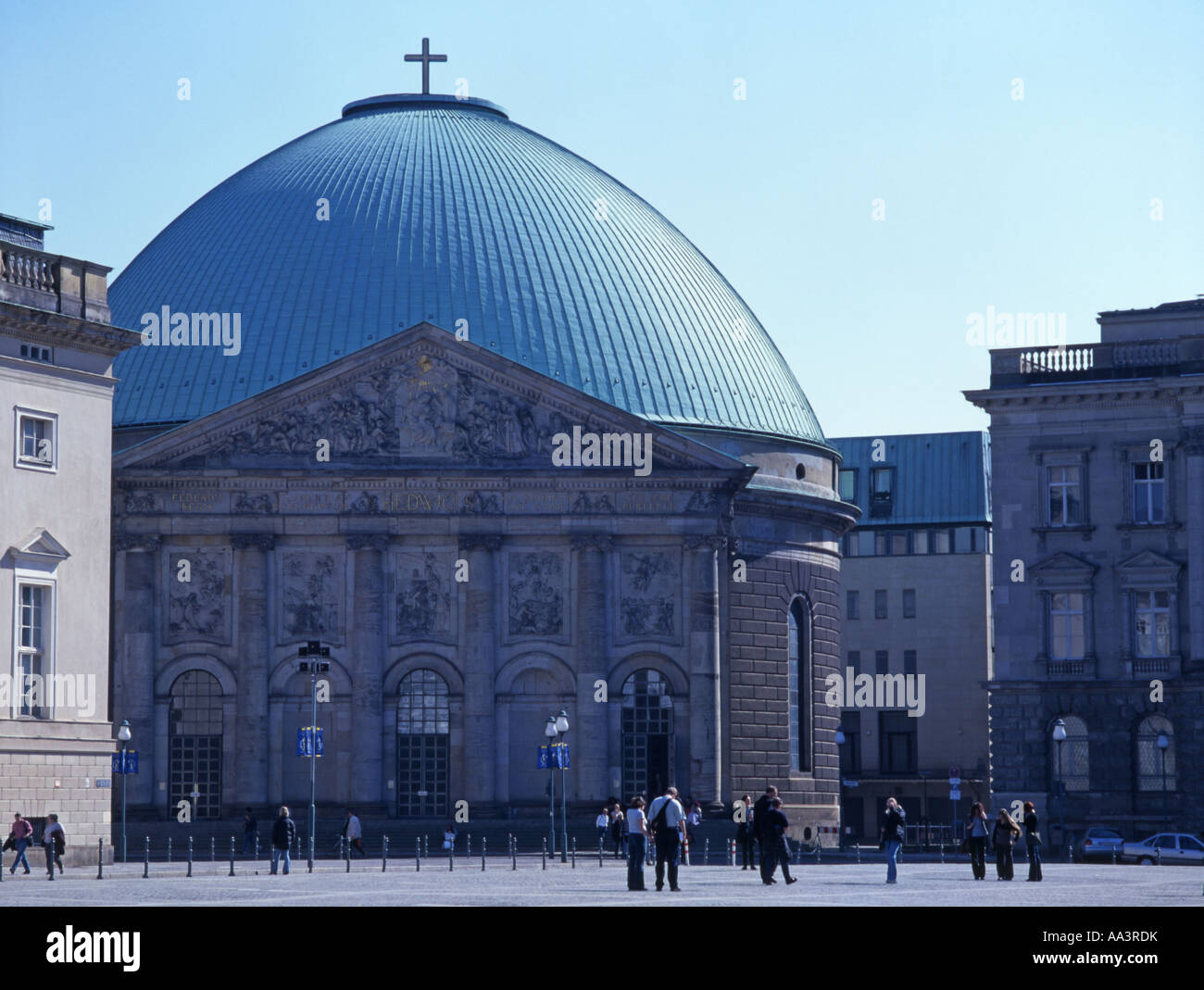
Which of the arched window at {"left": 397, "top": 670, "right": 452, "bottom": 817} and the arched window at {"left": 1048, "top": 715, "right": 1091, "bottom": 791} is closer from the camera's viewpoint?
the arched window at {"left": 1048, "top": 715, "right": 1091, "bottom": 791}

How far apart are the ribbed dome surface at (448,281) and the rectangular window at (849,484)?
26232mm

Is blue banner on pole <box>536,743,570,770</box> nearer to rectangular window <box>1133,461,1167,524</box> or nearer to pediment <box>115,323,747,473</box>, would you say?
pediment <box>115,323,747,473</box>

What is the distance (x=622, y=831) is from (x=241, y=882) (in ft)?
27.8

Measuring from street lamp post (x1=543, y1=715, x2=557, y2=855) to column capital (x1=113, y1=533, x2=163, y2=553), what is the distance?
539 inches

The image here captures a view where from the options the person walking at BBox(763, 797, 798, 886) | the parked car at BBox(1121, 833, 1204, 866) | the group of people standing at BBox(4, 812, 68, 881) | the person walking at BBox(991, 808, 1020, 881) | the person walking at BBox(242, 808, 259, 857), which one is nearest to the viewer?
the person walking at BBox(763, 797, 798, 886)

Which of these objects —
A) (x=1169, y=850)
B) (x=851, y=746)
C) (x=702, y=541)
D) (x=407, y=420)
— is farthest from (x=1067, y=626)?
(x=851, y=746)

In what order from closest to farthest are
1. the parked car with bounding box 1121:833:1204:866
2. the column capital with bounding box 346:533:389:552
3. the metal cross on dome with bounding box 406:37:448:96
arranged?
the parked car with bounding box 1121:833:1204:866, the column capital with bounding box 346:533:389:552, the metal cross on dome with bounding box 406:37:448:96

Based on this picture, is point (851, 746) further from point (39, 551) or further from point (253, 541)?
point (39, 551)

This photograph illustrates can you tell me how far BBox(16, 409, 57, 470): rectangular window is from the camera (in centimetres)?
5178

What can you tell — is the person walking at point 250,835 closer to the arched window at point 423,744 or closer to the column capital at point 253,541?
the arched window at point 423,744

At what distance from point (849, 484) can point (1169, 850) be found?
5332cm

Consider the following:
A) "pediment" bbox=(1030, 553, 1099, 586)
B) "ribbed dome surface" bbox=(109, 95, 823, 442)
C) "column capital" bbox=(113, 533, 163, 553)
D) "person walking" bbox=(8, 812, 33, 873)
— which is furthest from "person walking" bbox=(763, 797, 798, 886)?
"ribbed dome surface" bbox=(109, 95, 823, 442)

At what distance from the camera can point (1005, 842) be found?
42.7 metres
